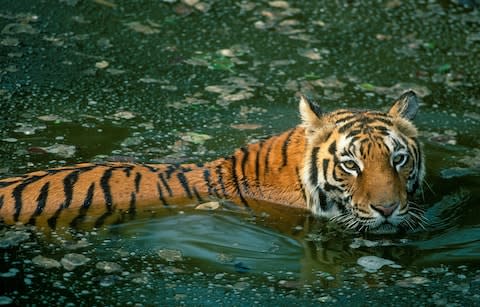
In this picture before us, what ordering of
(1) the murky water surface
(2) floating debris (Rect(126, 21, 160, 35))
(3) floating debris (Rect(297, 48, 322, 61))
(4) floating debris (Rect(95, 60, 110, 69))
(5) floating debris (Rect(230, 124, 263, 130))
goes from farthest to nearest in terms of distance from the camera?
1. (2) floating debris (Rect(126, 21, 160, 35))
2. (3) floating debris (Rect(297, 48, 322, 61))
3. (4) floating debris (Rect(95, 60, 110, 69))
4. (5) floating debris (Rect(230, 124, 263, 130))
5. (1) the murky water surface

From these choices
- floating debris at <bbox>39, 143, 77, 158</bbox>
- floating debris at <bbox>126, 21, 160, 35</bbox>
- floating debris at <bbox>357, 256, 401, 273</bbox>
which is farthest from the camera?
floating debris at <bbox>126, 21, 160, 35</bbox>

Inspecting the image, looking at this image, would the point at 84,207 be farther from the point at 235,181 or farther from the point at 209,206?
the point at 235,181

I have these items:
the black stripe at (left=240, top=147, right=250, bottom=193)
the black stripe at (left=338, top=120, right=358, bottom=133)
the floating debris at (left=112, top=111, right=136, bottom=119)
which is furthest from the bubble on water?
the floating debris at (left=112, top=111, right=136, bottom=119)

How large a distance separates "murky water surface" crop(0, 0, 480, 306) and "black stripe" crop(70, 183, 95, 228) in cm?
6

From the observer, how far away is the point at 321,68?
627cm

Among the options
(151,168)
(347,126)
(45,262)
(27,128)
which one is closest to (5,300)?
(45,262)

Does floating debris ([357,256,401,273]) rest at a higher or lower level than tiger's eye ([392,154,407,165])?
lower

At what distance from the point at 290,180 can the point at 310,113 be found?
1.11 feet

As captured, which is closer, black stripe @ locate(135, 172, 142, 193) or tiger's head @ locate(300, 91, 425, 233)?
tiger's head @ locate(300, 91, 425, 233)

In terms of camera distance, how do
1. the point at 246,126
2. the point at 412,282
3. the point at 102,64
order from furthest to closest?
the point at 102,64
the point at 246,126
the point at 412,282

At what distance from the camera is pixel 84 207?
4211mm

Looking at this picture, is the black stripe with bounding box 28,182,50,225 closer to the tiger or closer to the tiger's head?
the tiger

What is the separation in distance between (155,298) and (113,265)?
332mm

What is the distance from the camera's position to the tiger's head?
412cm
